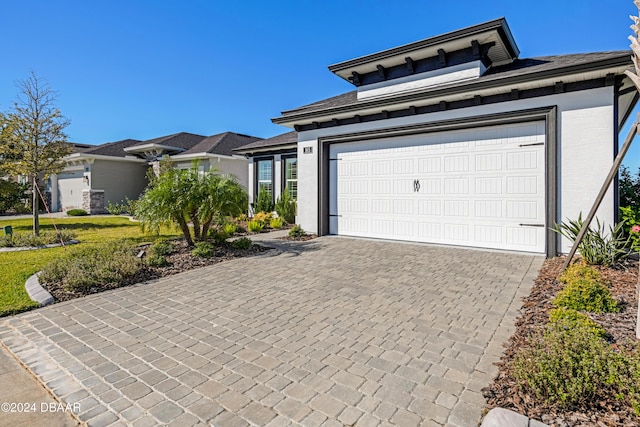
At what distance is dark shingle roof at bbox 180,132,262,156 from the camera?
18.4 m

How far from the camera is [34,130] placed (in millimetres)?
10258

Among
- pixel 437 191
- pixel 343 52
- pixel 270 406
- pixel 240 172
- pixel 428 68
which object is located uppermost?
pixel 343 52

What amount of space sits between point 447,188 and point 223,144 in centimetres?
1461

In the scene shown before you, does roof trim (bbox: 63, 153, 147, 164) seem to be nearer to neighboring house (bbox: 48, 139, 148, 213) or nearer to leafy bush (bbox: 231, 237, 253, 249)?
neighboring house (bbox: 48, 139, 148, 213)

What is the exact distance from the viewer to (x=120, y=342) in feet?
11.4

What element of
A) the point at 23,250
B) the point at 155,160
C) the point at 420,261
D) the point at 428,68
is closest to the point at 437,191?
the point at 420,261

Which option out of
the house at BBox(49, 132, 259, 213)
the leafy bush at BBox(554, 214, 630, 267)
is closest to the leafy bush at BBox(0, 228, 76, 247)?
the house at BBox(49, 132, 259, 213)

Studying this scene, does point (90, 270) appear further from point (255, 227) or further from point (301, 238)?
point (255, 227)

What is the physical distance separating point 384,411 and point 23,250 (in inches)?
401

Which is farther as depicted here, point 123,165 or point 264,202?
point 123,165

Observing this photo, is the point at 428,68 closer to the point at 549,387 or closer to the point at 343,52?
the point at 343,52

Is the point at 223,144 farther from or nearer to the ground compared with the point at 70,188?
farther from the ground

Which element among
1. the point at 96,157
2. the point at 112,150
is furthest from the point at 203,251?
the point at 112,150

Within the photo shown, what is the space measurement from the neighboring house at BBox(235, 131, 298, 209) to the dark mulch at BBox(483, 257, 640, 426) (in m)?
10.1
